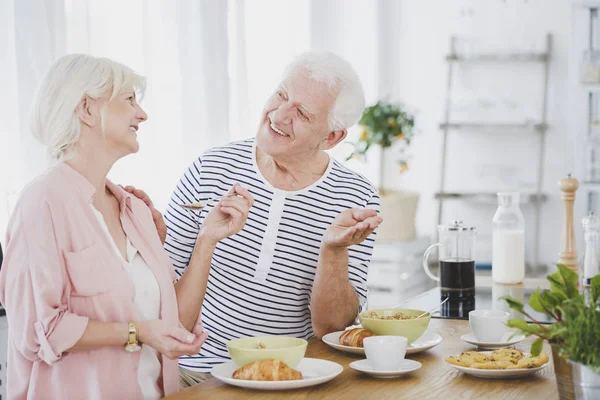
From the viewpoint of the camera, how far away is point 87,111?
1.69 m

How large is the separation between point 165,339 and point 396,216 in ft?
10.0

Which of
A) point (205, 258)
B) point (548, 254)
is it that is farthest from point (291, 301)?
point (548, 254)

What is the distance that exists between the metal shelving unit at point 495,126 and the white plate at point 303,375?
3.84 metres

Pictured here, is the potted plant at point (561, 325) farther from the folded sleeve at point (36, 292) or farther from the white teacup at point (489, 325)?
the folded sleeve at point (36, 292)

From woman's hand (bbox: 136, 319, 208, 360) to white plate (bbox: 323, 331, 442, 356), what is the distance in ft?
1.09

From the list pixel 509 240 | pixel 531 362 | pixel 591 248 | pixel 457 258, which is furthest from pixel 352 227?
pixel 591 248

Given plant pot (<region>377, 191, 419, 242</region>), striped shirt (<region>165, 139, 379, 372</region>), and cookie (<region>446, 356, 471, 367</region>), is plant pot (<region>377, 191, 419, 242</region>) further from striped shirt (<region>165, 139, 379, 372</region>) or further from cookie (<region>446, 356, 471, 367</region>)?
cookie (<region>446, 356, 471, 367</region>)

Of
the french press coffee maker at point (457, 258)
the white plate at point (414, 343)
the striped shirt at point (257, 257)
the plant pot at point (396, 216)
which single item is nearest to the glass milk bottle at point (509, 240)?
the french press coffee maker at point (457, 258)

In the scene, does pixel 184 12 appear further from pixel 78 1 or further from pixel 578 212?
pixel 578 212

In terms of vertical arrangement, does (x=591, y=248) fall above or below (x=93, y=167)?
below

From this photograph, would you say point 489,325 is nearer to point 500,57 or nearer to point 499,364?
point 499,364

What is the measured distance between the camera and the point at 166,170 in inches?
118

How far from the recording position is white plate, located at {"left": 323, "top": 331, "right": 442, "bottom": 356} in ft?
5.77

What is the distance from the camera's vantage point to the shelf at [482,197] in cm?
532
